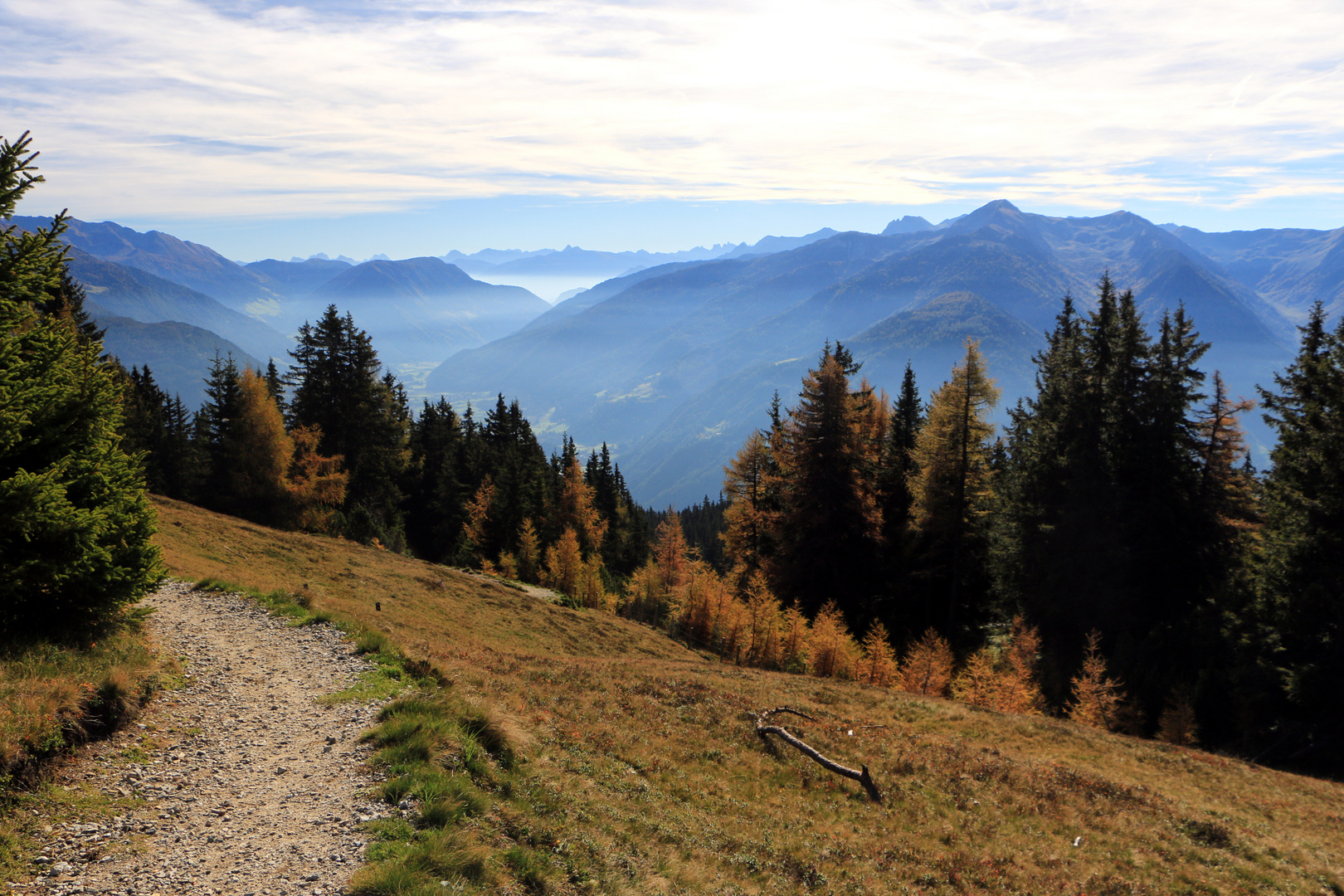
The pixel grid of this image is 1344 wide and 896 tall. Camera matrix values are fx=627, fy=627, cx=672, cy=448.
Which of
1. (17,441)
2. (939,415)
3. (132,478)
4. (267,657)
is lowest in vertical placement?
(267,657)

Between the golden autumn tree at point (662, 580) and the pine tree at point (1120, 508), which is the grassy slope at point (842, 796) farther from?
the golden autumn tree at point (662, 580)

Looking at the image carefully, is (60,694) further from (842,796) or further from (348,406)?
(348,406)

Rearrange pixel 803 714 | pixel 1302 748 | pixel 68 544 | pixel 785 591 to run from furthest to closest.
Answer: pixel 785 591, pixel 1302 748, pixel 803 714, pixel 68 544

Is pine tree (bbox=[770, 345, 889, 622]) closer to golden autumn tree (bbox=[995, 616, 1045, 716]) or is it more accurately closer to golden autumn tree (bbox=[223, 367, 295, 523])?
golden autumn tree (bbox=[995, 616, 1045, 716])

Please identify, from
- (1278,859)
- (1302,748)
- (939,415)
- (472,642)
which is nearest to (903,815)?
(1278,859)

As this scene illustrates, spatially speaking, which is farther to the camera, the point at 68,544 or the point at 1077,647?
the point at 1077,647

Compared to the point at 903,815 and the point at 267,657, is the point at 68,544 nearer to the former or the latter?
the point at 267,657

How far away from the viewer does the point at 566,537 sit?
186 ft

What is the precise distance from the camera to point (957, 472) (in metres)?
36.8

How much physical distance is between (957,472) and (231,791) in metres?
36.3

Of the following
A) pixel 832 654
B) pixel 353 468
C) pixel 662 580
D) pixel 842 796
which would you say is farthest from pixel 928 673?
pixel 353 468

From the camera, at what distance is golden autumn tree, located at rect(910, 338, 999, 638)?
117ft

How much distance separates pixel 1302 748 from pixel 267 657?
36.3m

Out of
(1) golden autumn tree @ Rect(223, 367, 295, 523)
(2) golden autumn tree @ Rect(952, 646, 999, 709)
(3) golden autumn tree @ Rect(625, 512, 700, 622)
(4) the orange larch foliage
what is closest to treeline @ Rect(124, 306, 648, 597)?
(1) golden autumn tree @ Rect(223, 367, 295, 523)
